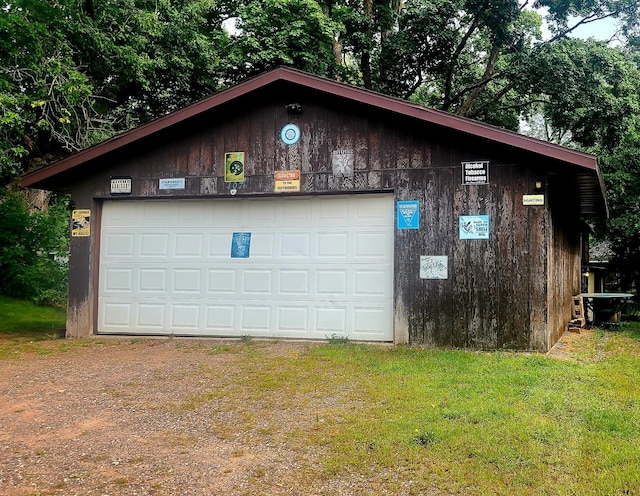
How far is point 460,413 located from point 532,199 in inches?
165

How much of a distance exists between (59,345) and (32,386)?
2.84 metres

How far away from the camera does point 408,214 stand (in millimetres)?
8367

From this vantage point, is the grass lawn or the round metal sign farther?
the round metal sign

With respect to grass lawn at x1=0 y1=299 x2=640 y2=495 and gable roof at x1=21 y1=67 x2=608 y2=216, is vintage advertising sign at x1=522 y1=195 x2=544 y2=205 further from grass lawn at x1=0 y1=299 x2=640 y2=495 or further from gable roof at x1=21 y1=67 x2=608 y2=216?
grass lawn at x1=0 y1=299 x2=640 y2=495

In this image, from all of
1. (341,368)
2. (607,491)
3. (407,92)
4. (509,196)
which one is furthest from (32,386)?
(407,92)

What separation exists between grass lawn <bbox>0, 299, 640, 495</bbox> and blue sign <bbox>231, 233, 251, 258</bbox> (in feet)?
5.75

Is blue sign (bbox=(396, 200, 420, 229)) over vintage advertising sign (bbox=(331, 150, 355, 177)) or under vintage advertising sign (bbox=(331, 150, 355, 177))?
under

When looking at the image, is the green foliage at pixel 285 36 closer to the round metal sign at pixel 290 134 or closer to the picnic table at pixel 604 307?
the round metal sign at pixel 290 134

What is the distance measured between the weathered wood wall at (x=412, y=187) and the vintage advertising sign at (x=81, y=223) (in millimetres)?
130

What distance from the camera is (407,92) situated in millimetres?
19625

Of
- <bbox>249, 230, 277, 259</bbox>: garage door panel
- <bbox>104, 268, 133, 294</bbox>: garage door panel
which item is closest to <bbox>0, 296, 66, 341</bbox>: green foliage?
<bbox>104, 268, 133, 294</bbox>: garage door panel

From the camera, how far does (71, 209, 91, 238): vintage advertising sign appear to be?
9484 mm

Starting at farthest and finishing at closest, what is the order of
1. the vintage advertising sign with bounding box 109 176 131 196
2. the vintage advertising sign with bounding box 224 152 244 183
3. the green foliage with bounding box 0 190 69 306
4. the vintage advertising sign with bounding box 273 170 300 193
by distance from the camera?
the green foliage with bounding box 0 190 69 306, the vintage advertising sign with bounding box 109 176 131 196, the vintage advertising sign with bounding box 224 152 244 183, the vintage advertising sign with bounding box 273 170 300 193

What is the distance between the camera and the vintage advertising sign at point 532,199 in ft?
25.4
